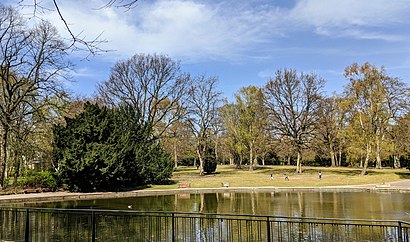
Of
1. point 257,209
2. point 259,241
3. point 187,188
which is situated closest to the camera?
point 259,241

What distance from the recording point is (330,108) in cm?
5462

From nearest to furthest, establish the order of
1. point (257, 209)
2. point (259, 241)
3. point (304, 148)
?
point (259, 241)
point (257, 209)
point (304, 148)

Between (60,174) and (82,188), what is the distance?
1938 millimetres

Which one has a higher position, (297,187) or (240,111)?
(240,111)

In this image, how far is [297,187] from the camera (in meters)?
30.0

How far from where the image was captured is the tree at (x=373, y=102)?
41312mm

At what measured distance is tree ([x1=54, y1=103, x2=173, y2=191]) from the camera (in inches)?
1053

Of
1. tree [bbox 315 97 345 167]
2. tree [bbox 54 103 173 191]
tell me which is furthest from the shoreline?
tree [bbox 315 97 345 167]

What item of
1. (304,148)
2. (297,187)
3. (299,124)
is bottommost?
(297,187)

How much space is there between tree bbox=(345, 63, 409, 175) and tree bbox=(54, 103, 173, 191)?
86.5 feet

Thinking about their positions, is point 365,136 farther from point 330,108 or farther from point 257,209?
point 257,209

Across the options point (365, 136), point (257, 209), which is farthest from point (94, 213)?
point (365, 136)

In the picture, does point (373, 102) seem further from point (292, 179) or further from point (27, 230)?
point (27, 230)

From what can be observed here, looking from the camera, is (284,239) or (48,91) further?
(48,91)
